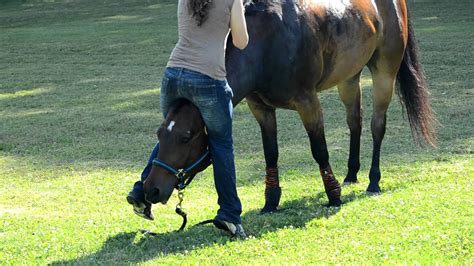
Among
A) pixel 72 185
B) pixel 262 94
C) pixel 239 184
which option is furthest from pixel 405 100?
pixel 72 185

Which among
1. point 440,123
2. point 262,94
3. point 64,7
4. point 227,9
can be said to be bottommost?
point 64,7

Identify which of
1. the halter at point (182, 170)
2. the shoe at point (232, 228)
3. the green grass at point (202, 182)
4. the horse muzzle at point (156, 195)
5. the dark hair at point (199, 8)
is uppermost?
the dark hair at point (199, 8)

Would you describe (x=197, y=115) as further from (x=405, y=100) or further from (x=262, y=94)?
(x=405, y=100)

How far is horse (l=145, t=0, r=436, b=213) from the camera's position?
6.86 metres

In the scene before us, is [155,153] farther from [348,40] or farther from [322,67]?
[348,40]

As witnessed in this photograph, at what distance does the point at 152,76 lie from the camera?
55.1 ft

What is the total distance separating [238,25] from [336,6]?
1.84m

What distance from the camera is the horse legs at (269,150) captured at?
291 inches

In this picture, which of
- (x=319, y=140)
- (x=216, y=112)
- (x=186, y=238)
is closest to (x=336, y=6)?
(x=319, y=140)

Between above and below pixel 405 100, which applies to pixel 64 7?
below

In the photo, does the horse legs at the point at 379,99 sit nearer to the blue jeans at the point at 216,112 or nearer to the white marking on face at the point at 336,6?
the white marking on face at the point at 336,6

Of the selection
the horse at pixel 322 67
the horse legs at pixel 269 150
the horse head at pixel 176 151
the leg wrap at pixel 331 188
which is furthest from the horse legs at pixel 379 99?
the horse head at pixel 176 151

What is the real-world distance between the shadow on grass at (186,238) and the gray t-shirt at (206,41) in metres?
1.19

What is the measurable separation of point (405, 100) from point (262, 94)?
8.36 ft
